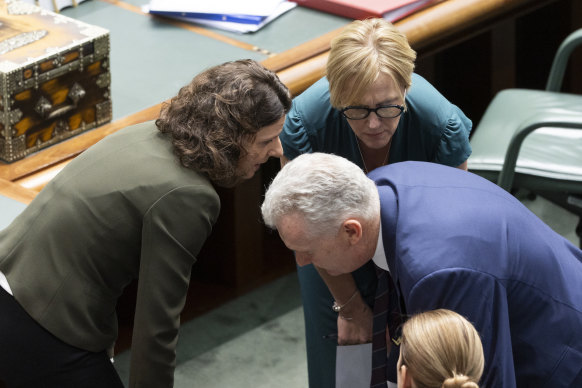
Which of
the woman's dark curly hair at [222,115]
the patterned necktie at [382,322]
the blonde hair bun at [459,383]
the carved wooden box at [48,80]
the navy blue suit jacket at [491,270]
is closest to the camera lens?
the blonde hair bun at [459,383]

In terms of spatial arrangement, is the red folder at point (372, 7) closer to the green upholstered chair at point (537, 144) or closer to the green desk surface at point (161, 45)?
the green desk surface at point (161, 45)

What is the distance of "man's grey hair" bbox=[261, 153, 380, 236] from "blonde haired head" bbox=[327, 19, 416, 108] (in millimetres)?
349

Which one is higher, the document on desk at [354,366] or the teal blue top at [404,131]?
the teal blue top at [404,131]

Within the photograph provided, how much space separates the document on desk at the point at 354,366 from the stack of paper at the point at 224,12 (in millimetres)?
1262

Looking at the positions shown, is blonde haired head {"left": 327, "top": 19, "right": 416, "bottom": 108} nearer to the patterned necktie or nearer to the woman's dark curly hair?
the woman's dark curly hair

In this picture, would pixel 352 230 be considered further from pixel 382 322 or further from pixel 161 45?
pixel 161 45

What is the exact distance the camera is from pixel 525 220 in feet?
6.16

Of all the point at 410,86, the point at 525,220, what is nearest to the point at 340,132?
the point at 410,86

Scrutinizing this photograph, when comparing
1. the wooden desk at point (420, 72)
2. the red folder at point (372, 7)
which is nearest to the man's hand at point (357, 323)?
the wooden desk at point (420, 72)

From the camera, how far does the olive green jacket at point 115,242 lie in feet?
6.36

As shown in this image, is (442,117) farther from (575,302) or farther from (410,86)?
(575,302)

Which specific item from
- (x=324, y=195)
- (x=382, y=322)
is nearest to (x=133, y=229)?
(x=324, y=195)

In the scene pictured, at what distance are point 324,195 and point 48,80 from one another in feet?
3.40

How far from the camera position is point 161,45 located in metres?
3.14
